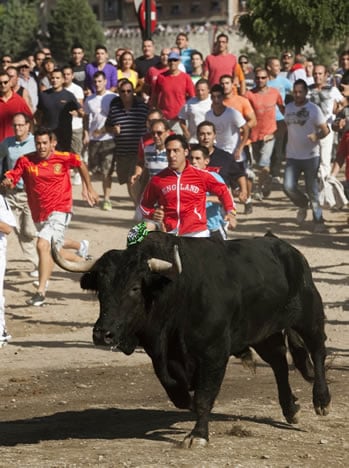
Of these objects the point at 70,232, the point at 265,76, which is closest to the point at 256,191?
the point at 265,76

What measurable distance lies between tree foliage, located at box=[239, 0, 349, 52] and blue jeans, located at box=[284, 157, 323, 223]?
1067 centimetres

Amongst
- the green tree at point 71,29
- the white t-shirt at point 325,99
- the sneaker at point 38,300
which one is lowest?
the green tree at point 71,29

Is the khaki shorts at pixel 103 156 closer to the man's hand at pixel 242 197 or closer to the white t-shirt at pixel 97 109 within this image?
the white t-shirt at pixel 97 109

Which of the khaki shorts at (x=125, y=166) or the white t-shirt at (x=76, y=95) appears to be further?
the white t-shirt at (x=76, y=95)

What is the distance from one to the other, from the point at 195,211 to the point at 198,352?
4.32 m

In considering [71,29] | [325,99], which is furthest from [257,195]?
[71,29]

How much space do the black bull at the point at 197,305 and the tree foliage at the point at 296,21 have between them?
21.1 meters

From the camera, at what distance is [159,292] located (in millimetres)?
8633

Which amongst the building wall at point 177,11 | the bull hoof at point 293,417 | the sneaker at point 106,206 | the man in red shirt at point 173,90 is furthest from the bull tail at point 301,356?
the building wall at point 177,11

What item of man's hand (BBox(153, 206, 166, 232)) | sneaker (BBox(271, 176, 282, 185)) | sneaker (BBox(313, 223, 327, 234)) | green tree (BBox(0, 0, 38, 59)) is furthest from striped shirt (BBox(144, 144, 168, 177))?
green tree (BBox(0, 0, 38, 59))

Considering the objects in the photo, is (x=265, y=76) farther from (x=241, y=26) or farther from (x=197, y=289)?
(x=197, y=289)

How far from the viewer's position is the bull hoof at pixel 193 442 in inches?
340

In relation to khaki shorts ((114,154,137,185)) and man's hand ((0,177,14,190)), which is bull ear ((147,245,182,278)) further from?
khaki shorts ((114,154,137,185))

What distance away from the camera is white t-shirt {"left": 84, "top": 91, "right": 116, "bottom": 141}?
22.5m
